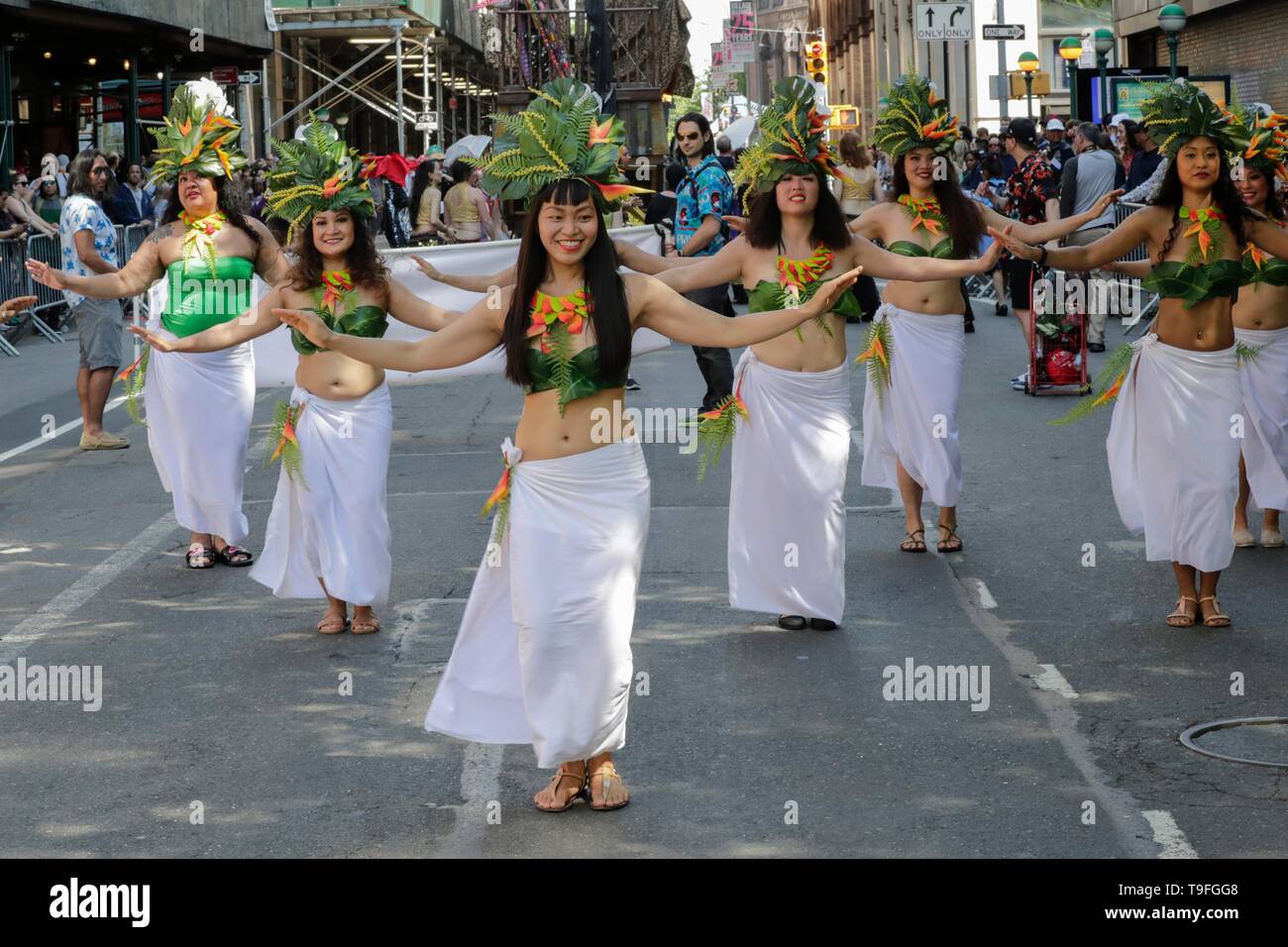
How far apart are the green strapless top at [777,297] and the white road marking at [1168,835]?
3.15 meters

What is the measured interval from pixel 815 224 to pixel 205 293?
10.8 ft

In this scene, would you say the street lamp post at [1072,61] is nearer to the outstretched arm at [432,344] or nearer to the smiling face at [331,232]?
the smiling face at [331,232]

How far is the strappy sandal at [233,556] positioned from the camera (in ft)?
32.0

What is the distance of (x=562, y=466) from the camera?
Answer: 5.75 meters

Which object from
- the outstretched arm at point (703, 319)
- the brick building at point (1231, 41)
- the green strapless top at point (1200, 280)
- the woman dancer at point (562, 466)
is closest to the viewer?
the woman dancer at point (562, 466)

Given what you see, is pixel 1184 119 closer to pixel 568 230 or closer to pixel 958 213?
pixel 958 213

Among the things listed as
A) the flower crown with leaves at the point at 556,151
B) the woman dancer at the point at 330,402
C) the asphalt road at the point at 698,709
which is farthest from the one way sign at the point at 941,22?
the flower crown with leaves at the point at 556,151

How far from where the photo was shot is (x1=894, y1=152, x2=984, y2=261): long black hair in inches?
377

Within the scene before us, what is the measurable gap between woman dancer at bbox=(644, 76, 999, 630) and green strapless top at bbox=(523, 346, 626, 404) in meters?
2.27

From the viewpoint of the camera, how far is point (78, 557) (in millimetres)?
10047

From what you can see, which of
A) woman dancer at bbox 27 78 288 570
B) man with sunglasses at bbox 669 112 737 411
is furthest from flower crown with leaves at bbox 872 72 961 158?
man with sunglasses at bbox 669 112 737 411

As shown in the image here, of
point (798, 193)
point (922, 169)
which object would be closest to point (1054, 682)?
point (798, 193)

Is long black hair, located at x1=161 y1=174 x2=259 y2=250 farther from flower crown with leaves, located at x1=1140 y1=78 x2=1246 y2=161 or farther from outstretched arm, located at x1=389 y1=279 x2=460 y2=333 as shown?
flower crown with leaves, located at x1=1140 y1=78 x2=1246 y2=161
